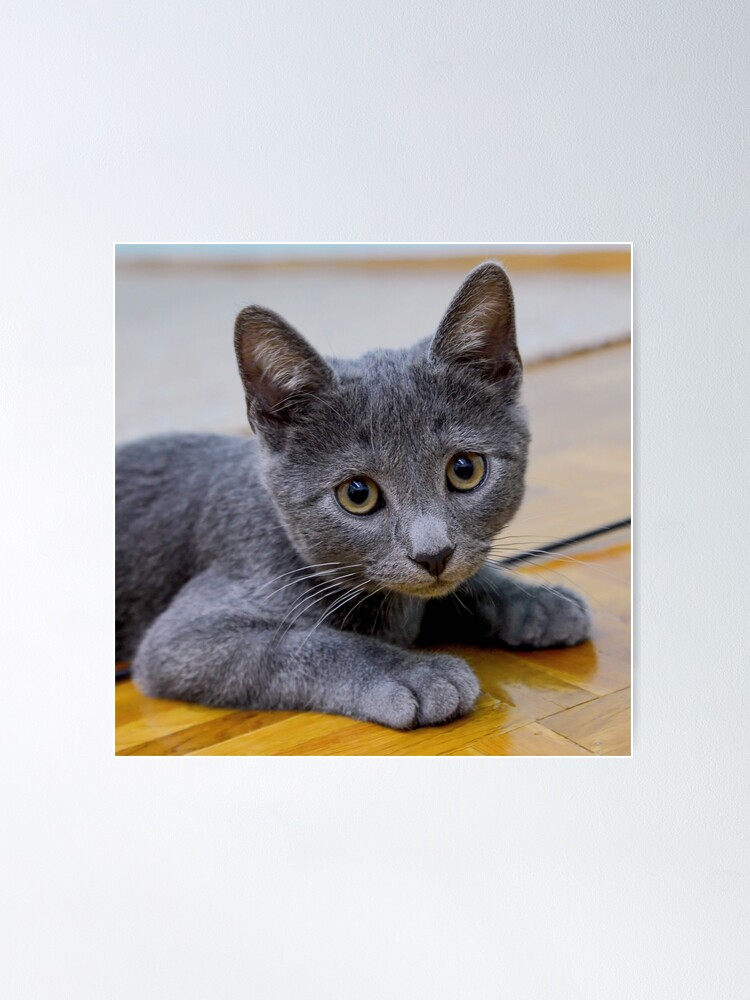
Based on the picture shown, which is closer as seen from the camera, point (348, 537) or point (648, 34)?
point (348, 537)

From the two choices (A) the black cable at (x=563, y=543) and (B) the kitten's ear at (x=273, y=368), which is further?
(A) the black cable at (x=563, y=543)

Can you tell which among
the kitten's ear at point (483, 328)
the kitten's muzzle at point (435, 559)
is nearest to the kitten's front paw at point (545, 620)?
the kitten's muzzle at point (435, 559)

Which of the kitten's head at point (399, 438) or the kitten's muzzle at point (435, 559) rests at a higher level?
the kitten's head at point (399, 438)

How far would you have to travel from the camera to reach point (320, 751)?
1.53 meters

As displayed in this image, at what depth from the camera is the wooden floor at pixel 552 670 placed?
153 centimetres

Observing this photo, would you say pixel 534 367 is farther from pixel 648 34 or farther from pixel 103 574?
pixel 103 574

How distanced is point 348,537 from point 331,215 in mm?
513

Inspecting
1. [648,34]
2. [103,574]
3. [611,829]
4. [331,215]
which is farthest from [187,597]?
[648,34]

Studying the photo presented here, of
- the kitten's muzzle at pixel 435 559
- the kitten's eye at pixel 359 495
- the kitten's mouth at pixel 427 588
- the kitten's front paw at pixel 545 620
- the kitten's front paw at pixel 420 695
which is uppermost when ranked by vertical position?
the kitten's eye at pixel 359 495

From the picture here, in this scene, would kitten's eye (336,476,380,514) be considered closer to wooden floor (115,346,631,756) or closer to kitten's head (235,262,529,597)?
kitten's head (235,262,529,597)

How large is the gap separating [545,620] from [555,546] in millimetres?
121

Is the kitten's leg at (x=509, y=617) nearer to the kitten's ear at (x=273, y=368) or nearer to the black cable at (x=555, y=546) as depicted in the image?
the black cable at (x=555, y=546)

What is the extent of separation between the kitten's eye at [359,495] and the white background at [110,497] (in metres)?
0.39

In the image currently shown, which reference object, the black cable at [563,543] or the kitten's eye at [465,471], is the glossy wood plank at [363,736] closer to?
the black cable at [563,543]
